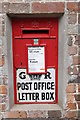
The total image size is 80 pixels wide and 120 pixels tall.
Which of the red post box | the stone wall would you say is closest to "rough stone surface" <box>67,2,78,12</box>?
the stone wall

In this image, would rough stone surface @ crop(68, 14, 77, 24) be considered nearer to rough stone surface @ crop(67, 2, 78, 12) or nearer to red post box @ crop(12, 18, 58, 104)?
rough stone surface @ crop(67, 2, 78, 12)

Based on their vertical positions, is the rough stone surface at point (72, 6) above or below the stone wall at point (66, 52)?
above

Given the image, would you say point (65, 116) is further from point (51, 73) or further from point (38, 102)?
point (51, 73)

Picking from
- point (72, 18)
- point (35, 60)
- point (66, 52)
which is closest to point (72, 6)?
point (72, 18)

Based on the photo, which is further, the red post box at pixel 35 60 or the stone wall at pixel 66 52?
the red post box at pixel 35 60

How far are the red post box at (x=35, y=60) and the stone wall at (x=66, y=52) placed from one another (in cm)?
18

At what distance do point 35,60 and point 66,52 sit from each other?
1.63ft

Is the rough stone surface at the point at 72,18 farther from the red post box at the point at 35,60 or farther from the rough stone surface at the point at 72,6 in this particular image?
the red post box at the point at 35,60

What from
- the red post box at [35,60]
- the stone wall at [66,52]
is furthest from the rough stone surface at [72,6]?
the red post box at [35,60]

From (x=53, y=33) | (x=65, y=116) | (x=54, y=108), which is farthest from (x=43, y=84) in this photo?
(x=53, y=33)

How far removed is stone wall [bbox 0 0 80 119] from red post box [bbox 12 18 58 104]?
0.18m

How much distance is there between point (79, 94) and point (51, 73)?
541 mm

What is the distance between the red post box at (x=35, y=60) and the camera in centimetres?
279

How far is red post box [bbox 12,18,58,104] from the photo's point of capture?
2.79 meters
